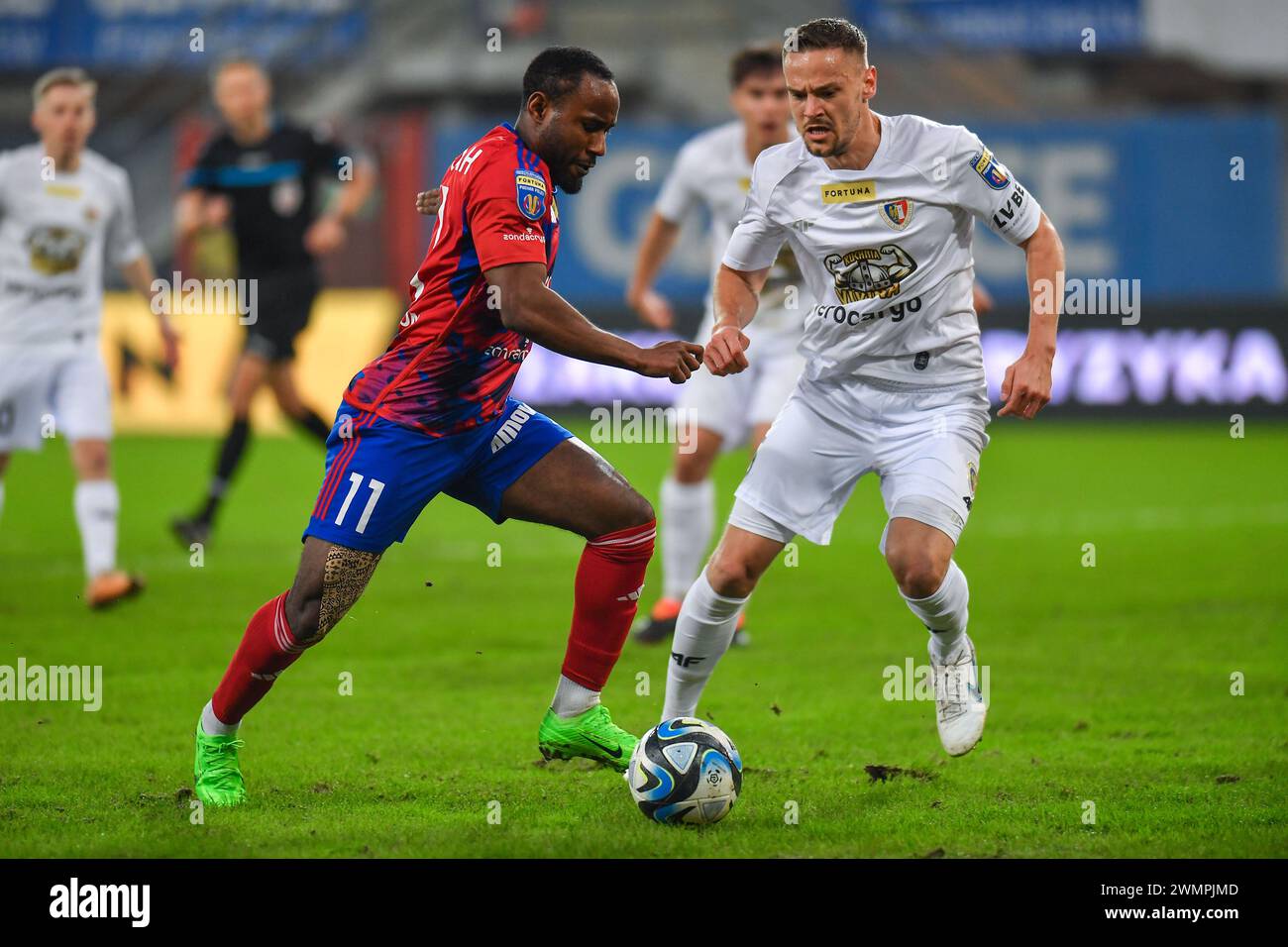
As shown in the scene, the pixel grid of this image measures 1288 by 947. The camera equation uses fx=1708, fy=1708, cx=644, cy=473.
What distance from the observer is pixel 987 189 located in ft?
17.9

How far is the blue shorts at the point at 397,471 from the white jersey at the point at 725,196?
2833mm

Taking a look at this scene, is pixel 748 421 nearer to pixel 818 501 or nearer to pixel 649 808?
pixel 818 501

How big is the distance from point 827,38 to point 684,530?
3733 millimetres

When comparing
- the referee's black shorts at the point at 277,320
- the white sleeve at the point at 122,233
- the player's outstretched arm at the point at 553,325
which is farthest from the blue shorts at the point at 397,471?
the referee's black shorts at the point at 277,320

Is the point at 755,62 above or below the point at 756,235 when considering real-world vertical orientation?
above

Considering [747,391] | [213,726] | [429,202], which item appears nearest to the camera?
[213,726]

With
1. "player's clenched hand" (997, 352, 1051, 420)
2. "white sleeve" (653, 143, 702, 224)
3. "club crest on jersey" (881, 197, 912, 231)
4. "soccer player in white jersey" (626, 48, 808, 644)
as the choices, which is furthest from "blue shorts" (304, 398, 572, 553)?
"white sleeve" (653, 143, 702, 224)

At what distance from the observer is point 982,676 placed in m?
7.38

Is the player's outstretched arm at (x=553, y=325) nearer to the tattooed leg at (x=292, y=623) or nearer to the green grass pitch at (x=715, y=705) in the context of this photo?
the tattooed leg at (x=292, y=623)

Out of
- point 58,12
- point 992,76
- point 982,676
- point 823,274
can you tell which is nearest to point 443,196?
point 823,274

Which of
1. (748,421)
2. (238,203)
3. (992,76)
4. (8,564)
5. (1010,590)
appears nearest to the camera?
(748,421)

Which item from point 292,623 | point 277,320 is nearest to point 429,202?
point 292,623

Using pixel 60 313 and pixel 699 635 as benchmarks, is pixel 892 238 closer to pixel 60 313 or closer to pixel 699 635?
pixel 699 635

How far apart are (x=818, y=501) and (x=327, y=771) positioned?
189 centimetres
